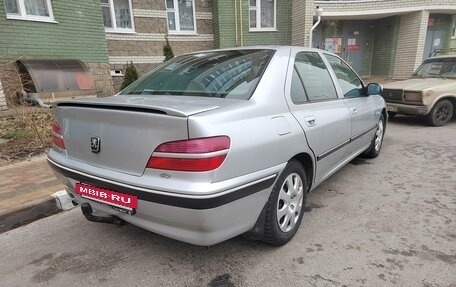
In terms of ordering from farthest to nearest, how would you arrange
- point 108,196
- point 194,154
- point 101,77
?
point 101,77 < point 108,196 < point 194,154

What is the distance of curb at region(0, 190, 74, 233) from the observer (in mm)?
3080

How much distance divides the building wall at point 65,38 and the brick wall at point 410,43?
13.0 meters

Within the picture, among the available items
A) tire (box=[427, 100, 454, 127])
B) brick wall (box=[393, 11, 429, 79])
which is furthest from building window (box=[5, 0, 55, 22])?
brick wall (box=[393, 11, 429, 79])

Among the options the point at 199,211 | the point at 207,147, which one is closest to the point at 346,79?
the point at 207,147

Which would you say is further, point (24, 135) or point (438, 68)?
point (438, 68)

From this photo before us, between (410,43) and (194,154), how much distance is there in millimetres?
16098

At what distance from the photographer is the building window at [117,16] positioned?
11.3 m

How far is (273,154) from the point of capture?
7.29 feet

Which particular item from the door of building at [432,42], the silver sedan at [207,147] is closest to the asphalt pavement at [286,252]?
the silver sedan at [207,147]

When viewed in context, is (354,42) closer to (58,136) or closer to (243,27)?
(243,27)

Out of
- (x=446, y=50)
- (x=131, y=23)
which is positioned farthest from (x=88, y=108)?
(x=446, y=50)

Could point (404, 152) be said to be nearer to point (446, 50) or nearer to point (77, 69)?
point (77, 69)

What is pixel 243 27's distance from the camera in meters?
13.6

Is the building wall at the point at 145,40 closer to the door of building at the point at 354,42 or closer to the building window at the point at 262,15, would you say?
the building window at the point at 262,15
